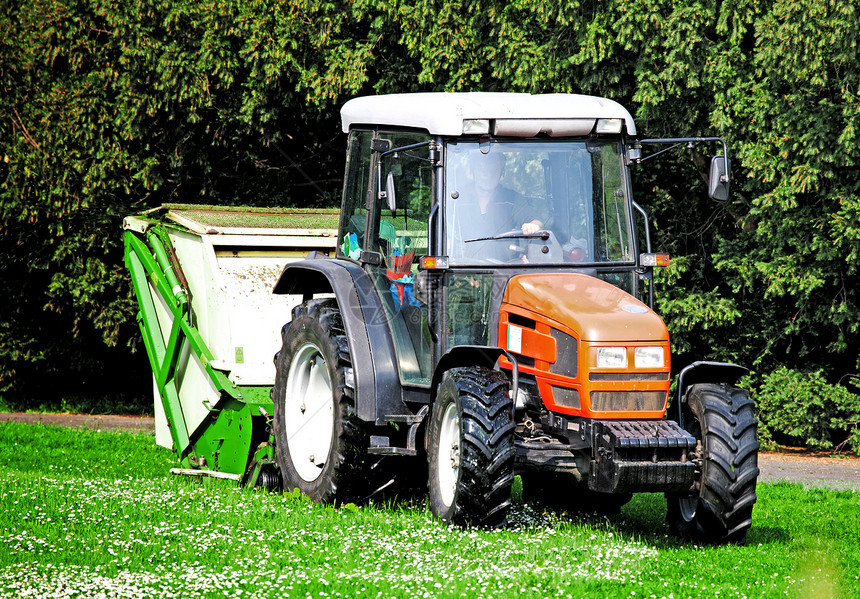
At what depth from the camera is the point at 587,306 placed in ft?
21.7

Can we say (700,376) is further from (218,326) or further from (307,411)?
(218,326)

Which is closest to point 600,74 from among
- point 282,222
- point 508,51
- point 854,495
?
point 508,51

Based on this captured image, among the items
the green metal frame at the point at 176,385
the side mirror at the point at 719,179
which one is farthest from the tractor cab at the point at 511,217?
the green metal frame at the point at 176,385

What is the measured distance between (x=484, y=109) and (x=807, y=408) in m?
8.21

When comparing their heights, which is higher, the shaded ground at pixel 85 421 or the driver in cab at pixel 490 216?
the driver in cab at pixel 490 216

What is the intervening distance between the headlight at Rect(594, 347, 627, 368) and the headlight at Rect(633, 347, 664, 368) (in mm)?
77

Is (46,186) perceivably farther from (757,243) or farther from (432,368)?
(432,368)

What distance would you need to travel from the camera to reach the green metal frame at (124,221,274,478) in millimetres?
9008

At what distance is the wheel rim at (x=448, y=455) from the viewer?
682 centimetres

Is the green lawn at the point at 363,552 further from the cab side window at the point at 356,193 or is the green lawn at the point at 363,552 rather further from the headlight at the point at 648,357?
the cab side window at the point at 356,193

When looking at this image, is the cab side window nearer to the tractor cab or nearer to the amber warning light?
the tractor cab

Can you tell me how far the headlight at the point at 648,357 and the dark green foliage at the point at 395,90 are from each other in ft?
21.7

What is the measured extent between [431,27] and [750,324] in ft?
18.8

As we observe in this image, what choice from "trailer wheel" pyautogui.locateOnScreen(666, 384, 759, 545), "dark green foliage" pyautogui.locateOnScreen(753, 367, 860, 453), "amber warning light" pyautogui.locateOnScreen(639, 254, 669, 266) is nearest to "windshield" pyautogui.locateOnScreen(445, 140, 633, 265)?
"amber warning light" pyautogui.locateOnScreen(639, 254, 669, 266)
